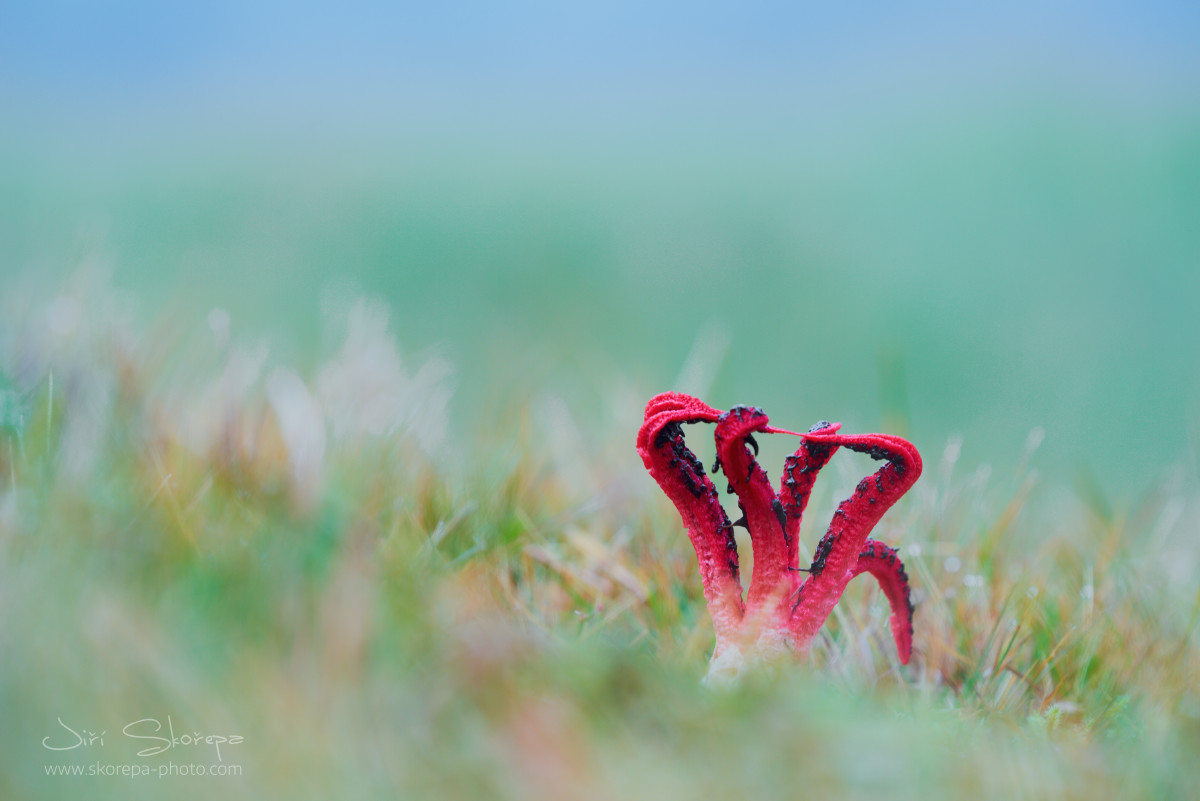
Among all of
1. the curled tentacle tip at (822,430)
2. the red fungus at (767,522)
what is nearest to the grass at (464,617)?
the red fungus at (767,522)

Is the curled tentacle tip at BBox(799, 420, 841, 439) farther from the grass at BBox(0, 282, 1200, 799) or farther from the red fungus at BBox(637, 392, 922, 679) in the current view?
the grass at BBox(0, 282, 1200, 799)

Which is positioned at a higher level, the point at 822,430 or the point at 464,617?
the point at 822,430

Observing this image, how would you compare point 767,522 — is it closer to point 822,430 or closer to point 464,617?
point 822,430

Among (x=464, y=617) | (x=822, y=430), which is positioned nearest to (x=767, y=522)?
(x=822, y=430)

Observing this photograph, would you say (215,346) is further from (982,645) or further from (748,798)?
(982,645)

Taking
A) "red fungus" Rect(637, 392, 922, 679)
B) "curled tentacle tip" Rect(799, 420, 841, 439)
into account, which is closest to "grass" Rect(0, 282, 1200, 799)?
"red fungus" Rect(637, 392, 922, 679)

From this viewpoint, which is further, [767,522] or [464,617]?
[767,522]
